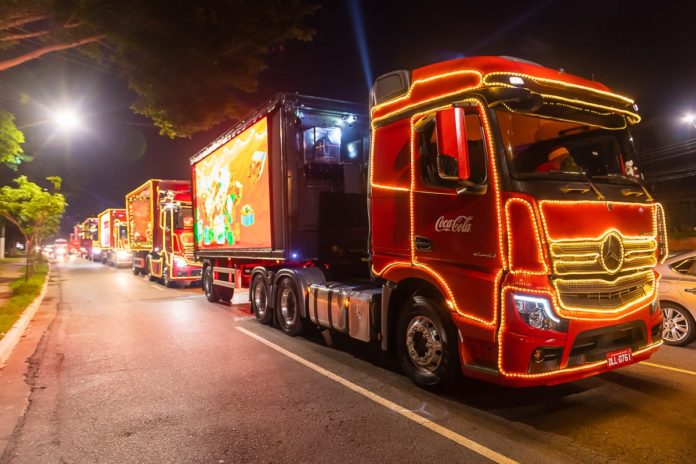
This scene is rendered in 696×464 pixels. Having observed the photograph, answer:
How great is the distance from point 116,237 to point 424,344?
30680 mm

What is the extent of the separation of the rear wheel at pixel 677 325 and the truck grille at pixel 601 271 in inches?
110

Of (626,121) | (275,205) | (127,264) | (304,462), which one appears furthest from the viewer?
(127,264)

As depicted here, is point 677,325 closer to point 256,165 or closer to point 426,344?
point 426,344

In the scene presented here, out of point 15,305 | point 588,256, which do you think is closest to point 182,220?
point 15,305

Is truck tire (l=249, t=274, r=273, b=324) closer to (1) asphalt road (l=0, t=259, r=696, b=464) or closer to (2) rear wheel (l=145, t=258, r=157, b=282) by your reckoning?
(1) asphalt road (l=0, t=259, r=696, b=464)

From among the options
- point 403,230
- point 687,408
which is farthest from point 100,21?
point 687,408

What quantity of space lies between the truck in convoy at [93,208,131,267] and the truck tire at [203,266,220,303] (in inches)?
688

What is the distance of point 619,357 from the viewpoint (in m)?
4.54

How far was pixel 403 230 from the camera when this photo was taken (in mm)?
5586

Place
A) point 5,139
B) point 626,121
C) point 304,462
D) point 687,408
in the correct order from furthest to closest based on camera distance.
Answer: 1. point 5,139
2. point 626,121
3. point 687,408
4. point 304,462

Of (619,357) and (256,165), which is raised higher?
(256,165)

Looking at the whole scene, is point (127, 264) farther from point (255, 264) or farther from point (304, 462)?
point (304, 462)

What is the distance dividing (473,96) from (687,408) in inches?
142

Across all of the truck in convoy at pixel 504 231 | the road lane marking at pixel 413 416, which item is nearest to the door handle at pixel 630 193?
the truck in convoy at pixel 504 231
